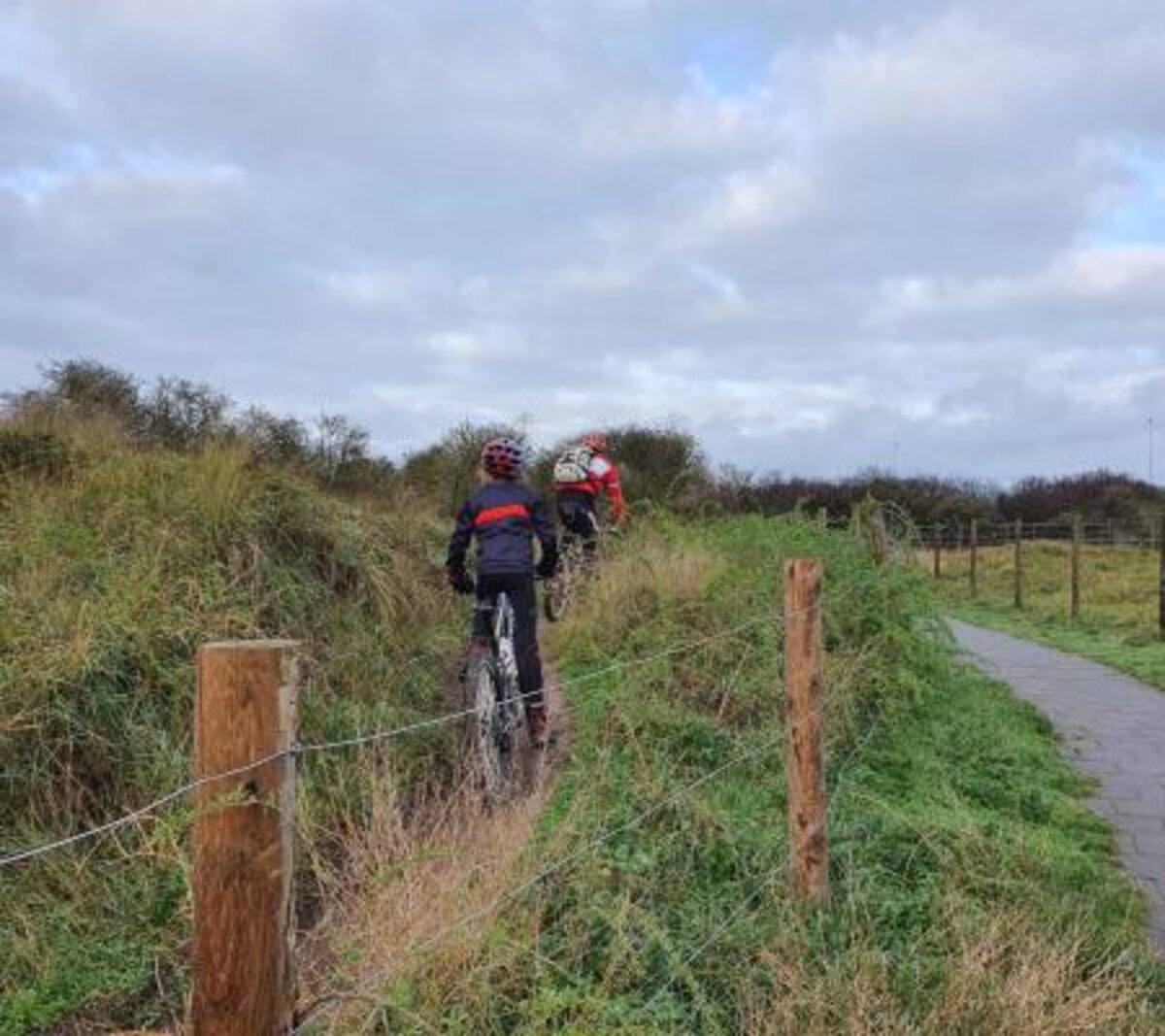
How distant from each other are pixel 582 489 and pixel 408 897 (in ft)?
28.1

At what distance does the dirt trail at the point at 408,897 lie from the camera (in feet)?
13.2

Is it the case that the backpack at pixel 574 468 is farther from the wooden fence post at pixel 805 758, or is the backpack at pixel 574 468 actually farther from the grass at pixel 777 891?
the wooden fence post at pixel 805 758

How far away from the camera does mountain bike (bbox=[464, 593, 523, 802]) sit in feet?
22.3

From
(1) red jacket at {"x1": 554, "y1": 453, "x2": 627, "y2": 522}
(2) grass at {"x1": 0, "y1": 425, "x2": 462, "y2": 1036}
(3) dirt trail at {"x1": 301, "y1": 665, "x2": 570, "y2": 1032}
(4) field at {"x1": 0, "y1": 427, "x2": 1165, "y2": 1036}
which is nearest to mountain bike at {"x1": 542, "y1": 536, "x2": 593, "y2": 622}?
(1) red jacket at {"x1": 554, "y1": 453, "x2": 627, "y2": 522}

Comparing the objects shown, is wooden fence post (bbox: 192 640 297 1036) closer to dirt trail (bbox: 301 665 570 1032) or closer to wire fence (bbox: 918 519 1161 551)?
dirt trail (bbox: 301 665 570 1032)

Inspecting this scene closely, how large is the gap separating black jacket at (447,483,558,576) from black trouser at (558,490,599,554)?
515 centimetres

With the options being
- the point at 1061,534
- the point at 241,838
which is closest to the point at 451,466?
the point at 241,838

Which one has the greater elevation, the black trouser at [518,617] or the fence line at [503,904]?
the black trouser at [518,617]

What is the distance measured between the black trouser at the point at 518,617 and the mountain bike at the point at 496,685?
17mm

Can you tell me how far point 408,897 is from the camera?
171 inches

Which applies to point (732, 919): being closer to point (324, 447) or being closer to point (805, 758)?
point (805, 758)

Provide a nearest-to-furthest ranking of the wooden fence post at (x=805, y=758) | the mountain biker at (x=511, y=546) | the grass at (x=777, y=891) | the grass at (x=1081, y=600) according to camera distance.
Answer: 1. the grass at (x=777, y=891)
2. the wooden fence post at (x=805, y=758)
3. the mountain biker at (x=511, y=546)
4. the grass at (x=1081, y=600)

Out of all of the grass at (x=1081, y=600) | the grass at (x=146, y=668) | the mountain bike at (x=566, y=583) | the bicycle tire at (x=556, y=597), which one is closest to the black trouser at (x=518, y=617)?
the grass at (x=146, y=668)

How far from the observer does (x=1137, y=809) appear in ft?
25.9
